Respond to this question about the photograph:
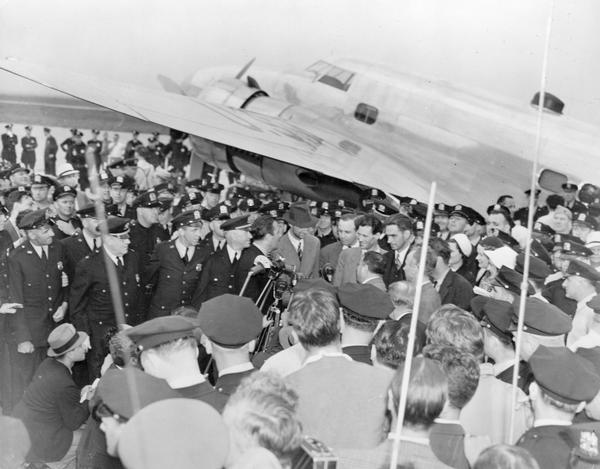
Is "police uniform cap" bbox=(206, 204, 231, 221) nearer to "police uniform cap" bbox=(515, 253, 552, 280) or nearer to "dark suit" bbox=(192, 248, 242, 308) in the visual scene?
"dark suit" bbox=(192, 248, 242, 308)

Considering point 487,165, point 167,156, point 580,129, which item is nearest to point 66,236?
point 487,165

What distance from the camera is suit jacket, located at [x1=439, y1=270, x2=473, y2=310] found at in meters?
6.20

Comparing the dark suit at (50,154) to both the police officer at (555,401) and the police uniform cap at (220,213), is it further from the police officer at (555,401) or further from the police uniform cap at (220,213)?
the police officer at (555,401)

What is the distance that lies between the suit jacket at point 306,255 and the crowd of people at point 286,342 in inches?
0.9

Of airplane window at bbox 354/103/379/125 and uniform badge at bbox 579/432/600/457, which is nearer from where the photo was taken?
uniform badge at bbox 579/432/600/457

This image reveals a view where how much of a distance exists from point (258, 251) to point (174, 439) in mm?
4972

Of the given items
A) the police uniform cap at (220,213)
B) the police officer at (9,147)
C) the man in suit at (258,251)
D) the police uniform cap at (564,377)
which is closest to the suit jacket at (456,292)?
the man in suit at (258,251)

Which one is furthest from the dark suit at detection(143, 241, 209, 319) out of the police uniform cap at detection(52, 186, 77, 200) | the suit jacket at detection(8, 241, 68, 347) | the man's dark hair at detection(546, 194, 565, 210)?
the man's dark hair at detection(546, 194, 565, 210)

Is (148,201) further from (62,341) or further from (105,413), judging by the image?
(105,413)

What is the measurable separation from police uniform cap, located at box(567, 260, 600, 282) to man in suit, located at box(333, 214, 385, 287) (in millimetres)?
2102

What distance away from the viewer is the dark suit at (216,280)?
6781 millimetres

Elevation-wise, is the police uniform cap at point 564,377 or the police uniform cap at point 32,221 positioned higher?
the police uniform cap at point 564,377

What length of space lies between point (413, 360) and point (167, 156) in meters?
19.8

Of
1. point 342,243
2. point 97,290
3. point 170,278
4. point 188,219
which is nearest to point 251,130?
point 342,243
